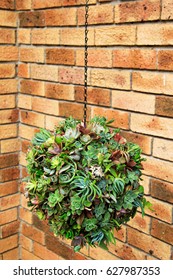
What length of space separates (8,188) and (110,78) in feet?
3.06

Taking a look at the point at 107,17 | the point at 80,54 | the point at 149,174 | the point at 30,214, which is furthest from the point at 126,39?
the point at 30,214

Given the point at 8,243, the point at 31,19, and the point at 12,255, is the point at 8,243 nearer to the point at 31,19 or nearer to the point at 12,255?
the point at 12,255

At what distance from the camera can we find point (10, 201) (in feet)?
7.61

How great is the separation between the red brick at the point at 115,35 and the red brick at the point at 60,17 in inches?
6.8

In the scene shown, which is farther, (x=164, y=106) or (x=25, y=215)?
(x=25, y=215)

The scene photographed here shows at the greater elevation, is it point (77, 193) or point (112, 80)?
point (112, 80)

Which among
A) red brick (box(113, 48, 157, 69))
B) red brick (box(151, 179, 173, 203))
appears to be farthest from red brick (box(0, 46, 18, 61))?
red brick (box(151, 179, 173, 203))

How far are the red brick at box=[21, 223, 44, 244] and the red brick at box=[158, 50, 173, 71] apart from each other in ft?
3.95

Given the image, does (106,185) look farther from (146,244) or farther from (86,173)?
(146,244)

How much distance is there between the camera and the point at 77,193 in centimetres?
121

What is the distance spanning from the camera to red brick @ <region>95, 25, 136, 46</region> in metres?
1.63

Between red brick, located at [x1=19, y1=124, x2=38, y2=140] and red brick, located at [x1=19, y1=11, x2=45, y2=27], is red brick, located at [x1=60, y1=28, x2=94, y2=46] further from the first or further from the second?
red brick, located at [x1=19, y1=124, x2=38, y2=140]

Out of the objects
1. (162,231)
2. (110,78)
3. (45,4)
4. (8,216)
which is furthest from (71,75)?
(8,216)

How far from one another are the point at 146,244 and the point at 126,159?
611 mm
